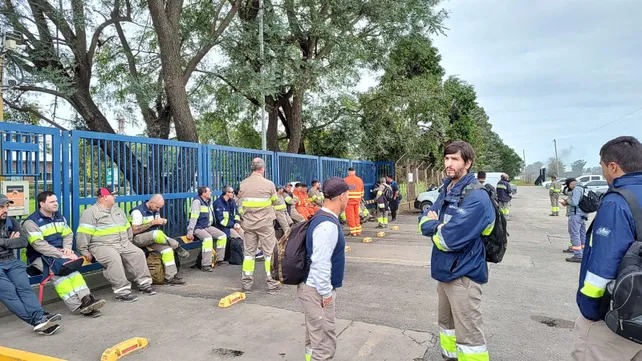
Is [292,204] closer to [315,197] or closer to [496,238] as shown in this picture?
[315,197]

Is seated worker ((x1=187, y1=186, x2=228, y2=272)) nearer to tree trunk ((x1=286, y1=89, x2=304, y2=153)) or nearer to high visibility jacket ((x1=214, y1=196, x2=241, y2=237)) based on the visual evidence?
high visibility jacket ((x1=214, y1=196, x2=241, y2=237))

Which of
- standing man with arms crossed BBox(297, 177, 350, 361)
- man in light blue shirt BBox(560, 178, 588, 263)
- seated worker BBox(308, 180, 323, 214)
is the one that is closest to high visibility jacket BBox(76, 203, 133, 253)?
standing man with arms crossed BBox(297, 177, 350, 361)

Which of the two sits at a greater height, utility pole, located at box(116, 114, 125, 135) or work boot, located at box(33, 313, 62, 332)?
utility pole, located at box(116, 114, 125, 135)

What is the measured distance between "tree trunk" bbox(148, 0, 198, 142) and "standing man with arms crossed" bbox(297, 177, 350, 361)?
24.7 ft

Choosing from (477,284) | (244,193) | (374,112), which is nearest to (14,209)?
(244,193)

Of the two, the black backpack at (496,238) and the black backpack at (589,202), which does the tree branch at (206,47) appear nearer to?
the black backpack at (589,202)

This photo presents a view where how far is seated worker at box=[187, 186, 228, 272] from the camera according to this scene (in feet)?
25.1

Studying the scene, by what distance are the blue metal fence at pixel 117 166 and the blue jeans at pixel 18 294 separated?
1.25 m

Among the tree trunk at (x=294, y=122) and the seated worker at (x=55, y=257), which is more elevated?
the tree trunk at (x=294, y=122)

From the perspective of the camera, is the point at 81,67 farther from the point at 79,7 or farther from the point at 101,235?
the point at 101,235

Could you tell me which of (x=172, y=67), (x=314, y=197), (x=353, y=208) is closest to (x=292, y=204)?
(x=314, y=197)

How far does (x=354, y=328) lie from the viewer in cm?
470

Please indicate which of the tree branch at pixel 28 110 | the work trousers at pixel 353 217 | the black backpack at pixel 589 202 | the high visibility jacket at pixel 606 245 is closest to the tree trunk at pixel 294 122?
the work trousers at pixel 353 217

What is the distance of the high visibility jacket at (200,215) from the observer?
7.60 m
